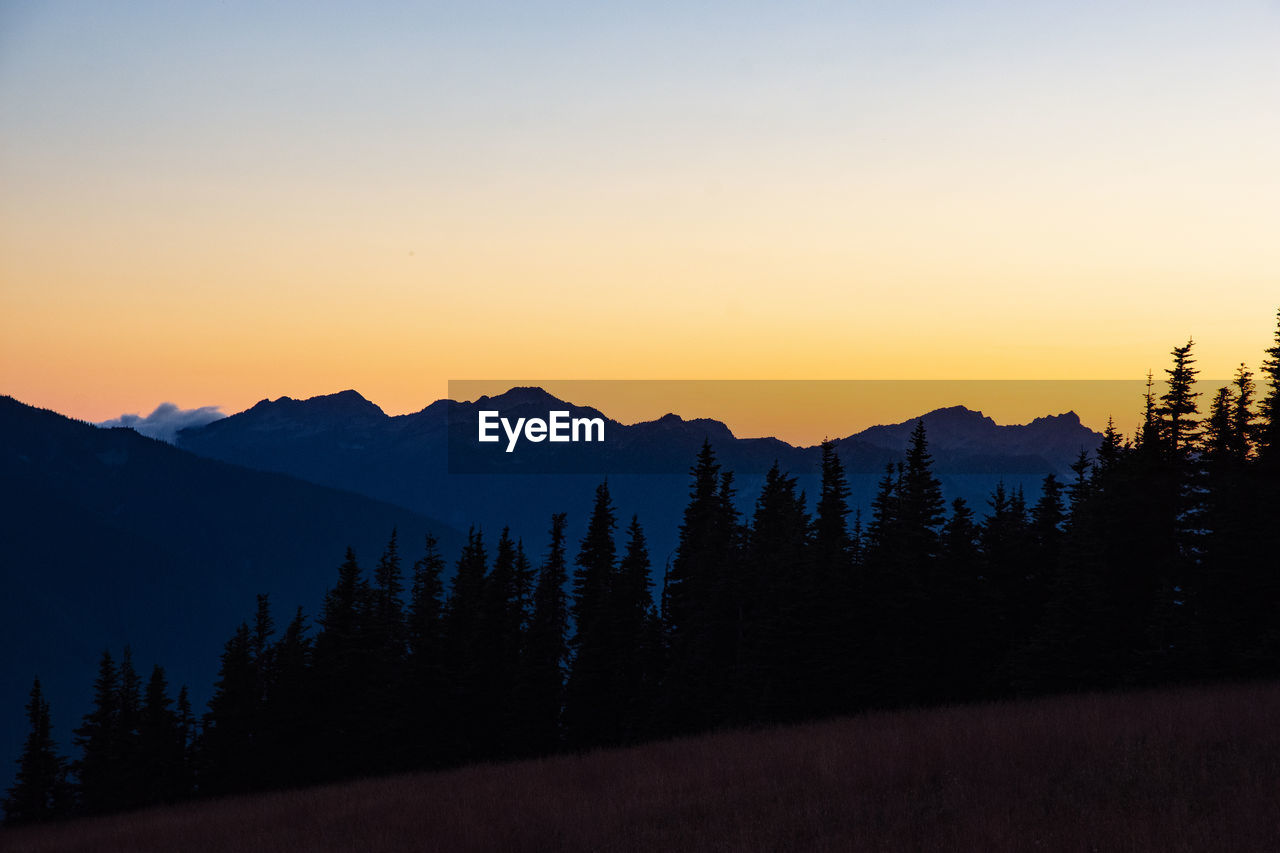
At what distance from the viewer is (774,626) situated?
132 ft

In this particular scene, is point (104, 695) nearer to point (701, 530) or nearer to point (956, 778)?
point (701, 530)

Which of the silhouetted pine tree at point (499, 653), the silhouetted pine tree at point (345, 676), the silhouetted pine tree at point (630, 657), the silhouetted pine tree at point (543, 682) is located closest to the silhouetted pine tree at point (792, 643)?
the silhouetted pine tree at point (630, 657)

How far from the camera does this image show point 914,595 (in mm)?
38719

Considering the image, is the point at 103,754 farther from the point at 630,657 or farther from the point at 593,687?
the point at 630,657

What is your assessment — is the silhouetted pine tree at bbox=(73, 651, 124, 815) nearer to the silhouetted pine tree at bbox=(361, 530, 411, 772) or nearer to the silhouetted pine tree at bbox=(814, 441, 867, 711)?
the silhouetted pine tree at bbox=(361, 530, 411, 772)

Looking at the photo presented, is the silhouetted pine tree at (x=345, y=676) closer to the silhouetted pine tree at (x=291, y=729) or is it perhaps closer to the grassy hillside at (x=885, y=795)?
the silhouetted pine tree at (x=291, y=729)

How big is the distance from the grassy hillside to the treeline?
1113 cm

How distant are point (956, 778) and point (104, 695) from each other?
66.3 m

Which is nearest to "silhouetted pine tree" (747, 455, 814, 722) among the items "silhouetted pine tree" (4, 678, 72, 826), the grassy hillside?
the grassy hillside

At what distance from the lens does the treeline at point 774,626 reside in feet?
104

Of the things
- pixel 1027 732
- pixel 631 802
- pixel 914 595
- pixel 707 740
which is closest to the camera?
pixel 631 802

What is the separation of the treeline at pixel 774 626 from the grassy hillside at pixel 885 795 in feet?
36.5

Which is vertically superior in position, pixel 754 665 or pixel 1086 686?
pixel 1086 686

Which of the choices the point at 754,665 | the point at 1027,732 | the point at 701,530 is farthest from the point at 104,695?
the point at 1027,732
